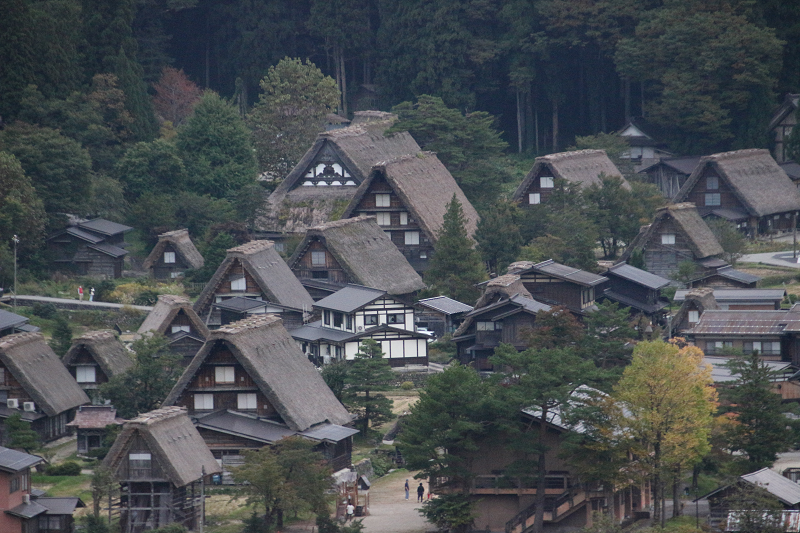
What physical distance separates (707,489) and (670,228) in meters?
20.9

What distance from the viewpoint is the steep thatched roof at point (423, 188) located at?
2498 inches

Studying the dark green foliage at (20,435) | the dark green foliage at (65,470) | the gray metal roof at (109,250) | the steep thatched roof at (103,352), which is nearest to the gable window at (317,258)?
the gray metal roof at (109,250)

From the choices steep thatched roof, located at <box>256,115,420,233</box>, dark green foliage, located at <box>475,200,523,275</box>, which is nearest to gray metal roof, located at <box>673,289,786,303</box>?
dark green foliage, located at <box>475,200,523,275</box>

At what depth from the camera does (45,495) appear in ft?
136

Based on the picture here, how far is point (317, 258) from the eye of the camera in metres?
58.3

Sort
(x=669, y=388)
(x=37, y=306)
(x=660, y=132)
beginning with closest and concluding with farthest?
(x=669, y=388) < (x=37, y=306) < (x=660, y=132)

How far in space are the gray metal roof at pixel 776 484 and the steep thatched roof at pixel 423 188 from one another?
24314mm

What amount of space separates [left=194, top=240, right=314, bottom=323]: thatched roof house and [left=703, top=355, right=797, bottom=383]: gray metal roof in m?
14.2

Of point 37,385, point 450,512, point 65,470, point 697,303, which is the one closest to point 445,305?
point 697,303

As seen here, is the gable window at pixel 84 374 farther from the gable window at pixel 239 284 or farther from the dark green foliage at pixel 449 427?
the dark green foliage at pixel 449 427

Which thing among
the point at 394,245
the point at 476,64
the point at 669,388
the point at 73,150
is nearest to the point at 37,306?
the point at 73,150

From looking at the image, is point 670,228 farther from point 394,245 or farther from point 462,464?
point 462,464

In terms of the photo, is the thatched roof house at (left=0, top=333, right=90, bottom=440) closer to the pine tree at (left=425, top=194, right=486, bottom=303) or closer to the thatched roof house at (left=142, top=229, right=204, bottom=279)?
the thatched roof house at (left=142, top=229, right=204, bottom=279)

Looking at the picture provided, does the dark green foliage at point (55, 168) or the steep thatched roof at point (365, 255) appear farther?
the dark green foliage at point (55, 168)
